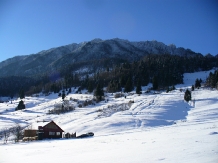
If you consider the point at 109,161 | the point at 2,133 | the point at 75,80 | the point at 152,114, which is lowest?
the point at 2,133

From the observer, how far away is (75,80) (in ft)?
489

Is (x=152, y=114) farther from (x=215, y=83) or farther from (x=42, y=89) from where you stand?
(x=42, y=89)

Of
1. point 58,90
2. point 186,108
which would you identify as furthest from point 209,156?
point 58,90

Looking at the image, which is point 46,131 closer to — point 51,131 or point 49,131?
point 49,131

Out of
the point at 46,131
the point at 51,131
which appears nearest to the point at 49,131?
the point at 51,131

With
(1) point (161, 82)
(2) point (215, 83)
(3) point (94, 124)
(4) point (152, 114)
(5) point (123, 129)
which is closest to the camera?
(5) point (123, 129)

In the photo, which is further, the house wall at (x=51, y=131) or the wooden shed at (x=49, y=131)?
the house wall at (x=51, y=131)

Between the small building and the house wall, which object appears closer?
the small building

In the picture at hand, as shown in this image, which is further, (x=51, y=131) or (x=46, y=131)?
(x=51, y=131)

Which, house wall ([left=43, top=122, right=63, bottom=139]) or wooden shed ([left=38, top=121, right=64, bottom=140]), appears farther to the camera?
house wall ([left=43, top=122, right=63, bottom=139])

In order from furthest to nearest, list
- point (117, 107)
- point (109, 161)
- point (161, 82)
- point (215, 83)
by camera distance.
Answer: point (161, 82) < point (215, 83) < point (117, 107) < point (109, 161)

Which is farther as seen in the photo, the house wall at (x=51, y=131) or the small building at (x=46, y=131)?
the house wall at (x=51, y=131)

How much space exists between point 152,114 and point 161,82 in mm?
67992

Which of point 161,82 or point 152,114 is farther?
point 161,82
